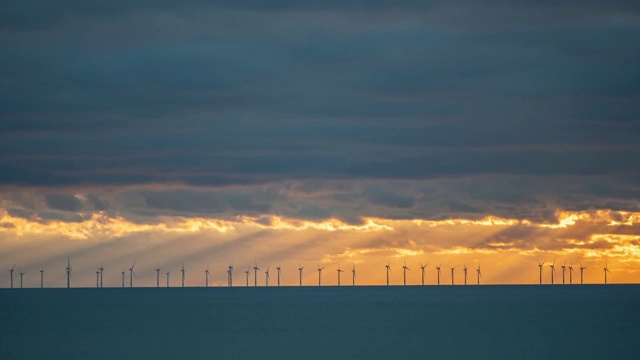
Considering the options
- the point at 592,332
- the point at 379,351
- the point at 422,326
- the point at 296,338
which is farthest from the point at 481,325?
the point at 379,351

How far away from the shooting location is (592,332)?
151250mm

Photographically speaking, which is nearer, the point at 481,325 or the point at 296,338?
the point at 296,338

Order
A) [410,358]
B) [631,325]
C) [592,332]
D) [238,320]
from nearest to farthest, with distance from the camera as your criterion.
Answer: [410,358]
[592,332]
[631,325]
[238,320]

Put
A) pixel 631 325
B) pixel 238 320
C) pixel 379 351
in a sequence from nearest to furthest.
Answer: pixel 379 351 < pixel 631 325 < pixel 238 320

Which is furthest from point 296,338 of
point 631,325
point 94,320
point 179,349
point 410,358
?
point 94,320

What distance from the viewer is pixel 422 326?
167875 mm

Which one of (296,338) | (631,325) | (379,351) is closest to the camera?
(379,351)

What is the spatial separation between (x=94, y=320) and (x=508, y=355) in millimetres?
99876

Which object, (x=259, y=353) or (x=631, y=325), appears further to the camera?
(x=631, y=325)

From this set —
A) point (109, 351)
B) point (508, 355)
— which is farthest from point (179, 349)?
point (508, 355)

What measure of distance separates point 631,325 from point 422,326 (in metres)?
29.9

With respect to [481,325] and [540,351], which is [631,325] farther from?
[540,351]

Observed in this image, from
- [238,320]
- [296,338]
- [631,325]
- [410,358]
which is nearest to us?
[410,358]

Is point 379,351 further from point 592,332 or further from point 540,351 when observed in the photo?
point 592,332
